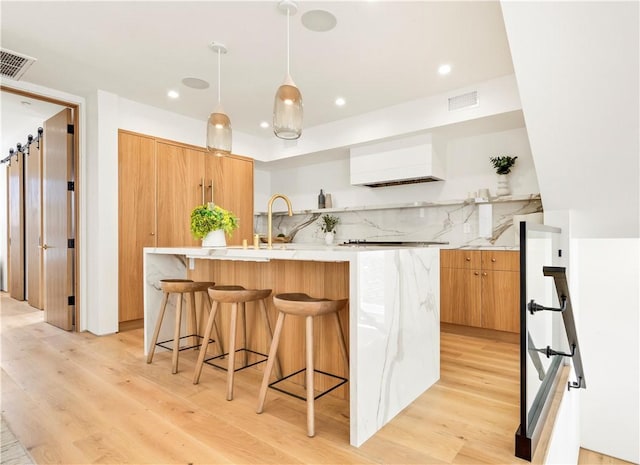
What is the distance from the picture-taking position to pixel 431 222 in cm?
462

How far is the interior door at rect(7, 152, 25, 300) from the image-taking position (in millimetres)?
5781

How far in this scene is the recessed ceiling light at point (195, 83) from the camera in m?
3.60

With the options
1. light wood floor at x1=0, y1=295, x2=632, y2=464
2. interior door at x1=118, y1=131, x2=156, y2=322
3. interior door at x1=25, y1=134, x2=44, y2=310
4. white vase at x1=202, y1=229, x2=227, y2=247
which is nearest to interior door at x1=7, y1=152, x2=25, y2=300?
interior door at x1=25, y1=134, x2=44, y2=310

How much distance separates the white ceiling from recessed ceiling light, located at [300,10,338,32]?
47mm

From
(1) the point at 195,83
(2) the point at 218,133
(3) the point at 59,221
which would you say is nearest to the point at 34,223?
(3) the point at 59,221

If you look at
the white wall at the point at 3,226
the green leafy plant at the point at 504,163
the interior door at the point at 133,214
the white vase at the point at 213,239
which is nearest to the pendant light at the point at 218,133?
the white vase at the point at 213,239

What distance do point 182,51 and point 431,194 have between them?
3.18 m

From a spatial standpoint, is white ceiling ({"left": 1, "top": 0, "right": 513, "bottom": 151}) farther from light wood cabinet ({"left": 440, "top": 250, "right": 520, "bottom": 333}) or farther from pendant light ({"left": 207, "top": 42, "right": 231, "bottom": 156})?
light wood cabinet ({"left": 440, "top": 250, "right": 520, "bottom": 333})

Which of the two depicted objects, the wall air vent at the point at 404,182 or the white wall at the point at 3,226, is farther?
the white wall at the point at 3,226

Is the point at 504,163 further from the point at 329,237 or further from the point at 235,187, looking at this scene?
the point at 235,187

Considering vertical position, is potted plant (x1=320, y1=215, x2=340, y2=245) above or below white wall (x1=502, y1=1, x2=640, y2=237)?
below

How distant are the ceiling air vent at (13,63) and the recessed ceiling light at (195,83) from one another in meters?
1.20

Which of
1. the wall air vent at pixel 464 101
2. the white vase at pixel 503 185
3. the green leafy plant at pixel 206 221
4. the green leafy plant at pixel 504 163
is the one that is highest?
the wall air vent at pixel 464 101

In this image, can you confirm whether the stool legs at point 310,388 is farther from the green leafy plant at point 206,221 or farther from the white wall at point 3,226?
the white wall at point 3,226
